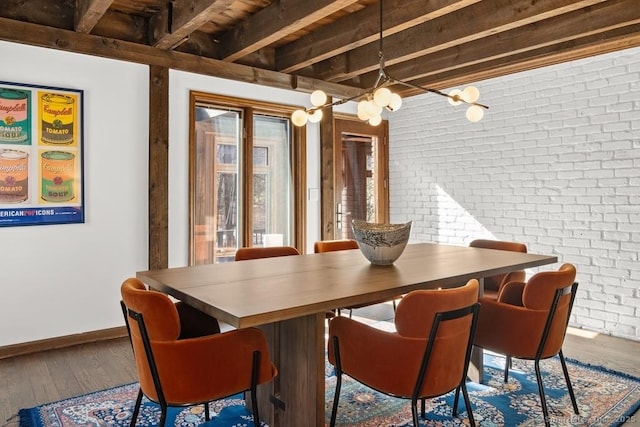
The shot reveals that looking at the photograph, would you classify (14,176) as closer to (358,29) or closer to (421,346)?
(358,29)

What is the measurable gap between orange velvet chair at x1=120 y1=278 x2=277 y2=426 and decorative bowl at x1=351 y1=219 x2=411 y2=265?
40.3 inches

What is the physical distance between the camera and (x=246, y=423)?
236 cm

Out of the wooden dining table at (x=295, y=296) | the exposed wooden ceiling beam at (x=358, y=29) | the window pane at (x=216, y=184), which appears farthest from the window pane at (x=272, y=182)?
the wooden dining table at (x=295, y=296)

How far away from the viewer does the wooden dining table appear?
1.70 metres

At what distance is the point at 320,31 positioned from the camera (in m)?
3.94

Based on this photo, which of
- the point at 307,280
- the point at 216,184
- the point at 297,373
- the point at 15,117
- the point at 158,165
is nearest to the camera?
the point at 297,373

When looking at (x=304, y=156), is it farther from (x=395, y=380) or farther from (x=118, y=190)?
(x=395, y=380)

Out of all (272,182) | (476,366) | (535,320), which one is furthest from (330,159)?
(535,320)

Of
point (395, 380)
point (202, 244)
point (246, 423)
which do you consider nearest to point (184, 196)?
point (202, 244)

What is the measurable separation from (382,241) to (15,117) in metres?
2.76

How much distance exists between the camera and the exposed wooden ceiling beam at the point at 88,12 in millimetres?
2941

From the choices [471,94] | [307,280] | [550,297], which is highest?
[471,94]

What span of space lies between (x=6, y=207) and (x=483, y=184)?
13.8 feet

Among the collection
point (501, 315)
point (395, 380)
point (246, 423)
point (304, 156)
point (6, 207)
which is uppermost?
point (304, 156)
